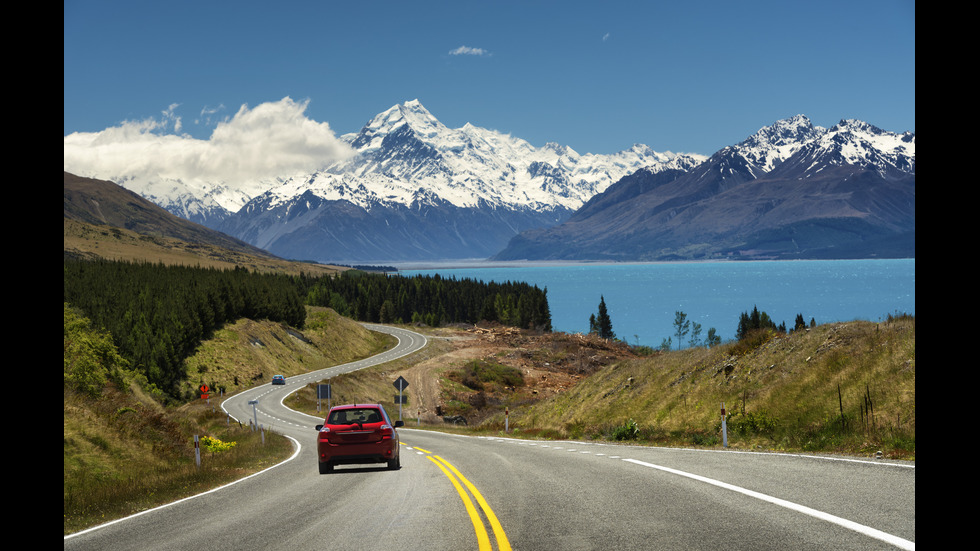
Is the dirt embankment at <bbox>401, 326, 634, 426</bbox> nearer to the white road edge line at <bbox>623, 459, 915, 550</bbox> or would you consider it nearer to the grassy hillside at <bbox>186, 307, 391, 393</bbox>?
the grassy hillside at <bbox>186, 307, 391, 393</bbox>

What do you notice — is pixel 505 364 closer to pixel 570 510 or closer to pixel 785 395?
pixel 785 395

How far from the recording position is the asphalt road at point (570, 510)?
24.3 ft

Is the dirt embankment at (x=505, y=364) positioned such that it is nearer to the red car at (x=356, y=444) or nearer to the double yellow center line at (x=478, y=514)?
the red car at (x=356, y=444)

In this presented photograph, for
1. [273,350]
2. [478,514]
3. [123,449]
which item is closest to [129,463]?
[123,449]

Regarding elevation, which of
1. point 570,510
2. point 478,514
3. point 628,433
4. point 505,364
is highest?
point 570,510

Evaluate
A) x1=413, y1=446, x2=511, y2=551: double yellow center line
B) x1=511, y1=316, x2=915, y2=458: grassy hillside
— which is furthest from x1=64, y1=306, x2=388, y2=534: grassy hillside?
x1=511, y1=316, x2=915, y2=458: grassy hillside

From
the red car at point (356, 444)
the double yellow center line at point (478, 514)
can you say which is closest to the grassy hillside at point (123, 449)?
the red car at point (356, 444)

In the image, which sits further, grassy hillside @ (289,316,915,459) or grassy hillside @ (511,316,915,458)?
grassy hillside @ (289,316,915,459)

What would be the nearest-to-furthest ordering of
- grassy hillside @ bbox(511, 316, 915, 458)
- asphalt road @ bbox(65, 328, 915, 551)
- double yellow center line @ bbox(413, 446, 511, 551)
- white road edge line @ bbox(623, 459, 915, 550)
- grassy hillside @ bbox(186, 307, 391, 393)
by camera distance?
1. white road edge line @ bbox(623, 459, 915, 550)
2. asphalt road @ bbox(65, 328, 915, 551)
3. double yellow center line @ bbox(413, 446, 511, 551)
4. grassy hillside @ bbox(511, 316, 915, 458)
5. grassy hillside @ bbox(186, 307, 391, 393)

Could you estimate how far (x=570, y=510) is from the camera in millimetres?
9352

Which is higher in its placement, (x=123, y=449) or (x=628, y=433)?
(x=123, y=449)

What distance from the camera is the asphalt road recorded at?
7400mm
